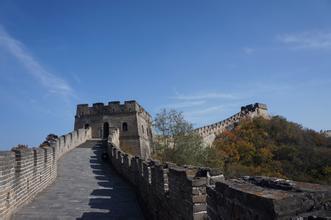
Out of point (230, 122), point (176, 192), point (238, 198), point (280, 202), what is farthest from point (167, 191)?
point (230, 122)

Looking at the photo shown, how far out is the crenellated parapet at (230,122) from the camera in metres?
50.0

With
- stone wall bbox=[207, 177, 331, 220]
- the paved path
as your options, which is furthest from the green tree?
stone wall bbox=[207, 177, 331, 220]

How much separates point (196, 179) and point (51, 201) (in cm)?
705

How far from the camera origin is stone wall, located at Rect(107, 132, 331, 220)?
7.06 feet

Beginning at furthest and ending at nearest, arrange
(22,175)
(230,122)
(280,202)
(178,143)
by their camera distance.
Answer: (230,122), (178,143), (22,175), (280,202)

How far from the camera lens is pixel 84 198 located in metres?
10.8

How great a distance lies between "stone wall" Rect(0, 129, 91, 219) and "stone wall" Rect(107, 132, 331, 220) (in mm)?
3446

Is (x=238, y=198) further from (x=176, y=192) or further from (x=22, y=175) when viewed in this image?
(x=22, y=175)

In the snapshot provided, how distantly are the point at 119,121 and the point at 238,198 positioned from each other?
117ft

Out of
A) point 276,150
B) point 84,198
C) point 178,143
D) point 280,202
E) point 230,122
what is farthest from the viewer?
point 230,122

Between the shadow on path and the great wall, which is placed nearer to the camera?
the great wall

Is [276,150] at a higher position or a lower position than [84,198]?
higher

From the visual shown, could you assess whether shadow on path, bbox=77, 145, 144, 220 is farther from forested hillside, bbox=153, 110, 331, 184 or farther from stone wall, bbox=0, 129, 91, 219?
forested hillside, bbox=153, 110, 331, 184

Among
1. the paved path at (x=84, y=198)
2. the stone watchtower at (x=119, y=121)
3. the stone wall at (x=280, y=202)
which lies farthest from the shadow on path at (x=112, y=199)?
the stone watchtower at (x=119, y=121)
